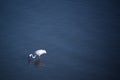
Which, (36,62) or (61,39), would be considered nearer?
(36,62)

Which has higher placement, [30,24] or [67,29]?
[30,24]

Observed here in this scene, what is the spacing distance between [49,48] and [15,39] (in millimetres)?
813

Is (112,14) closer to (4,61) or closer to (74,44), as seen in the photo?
(74,44)

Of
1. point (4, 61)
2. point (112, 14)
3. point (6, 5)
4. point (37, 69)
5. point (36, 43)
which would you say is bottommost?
point (37, 69)

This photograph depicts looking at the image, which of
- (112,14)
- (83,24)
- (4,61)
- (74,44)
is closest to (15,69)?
(4,61)

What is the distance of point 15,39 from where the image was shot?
4270mm

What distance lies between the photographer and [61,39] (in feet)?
13.9

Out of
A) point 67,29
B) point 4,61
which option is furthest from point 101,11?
point 4,61

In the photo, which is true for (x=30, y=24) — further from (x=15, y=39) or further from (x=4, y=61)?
(x=4, y=61)

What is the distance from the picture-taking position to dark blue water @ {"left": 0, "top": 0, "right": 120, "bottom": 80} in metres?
4.05

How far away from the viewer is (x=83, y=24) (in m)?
4.21

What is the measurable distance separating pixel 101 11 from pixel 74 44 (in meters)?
0.95

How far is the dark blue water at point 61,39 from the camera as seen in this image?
405 centimetres

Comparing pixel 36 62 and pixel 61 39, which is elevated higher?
pixel 61 39
